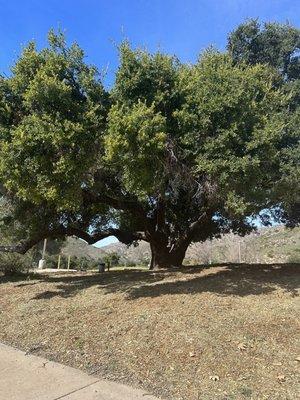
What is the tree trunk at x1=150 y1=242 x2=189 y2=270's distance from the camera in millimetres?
16203

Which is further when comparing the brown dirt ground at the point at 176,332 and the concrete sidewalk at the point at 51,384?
the brown dirt ground at the point at 176,332

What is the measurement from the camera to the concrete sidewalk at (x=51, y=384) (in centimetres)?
532

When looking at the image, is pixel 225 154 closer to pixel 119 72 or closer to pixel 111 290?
pixel 119 72

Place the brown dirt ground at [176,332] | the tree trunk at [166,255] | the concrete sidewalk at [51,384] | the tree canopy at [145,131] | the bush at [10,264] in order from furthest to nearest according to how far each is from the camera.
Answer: the bush at [10,264] → the tree trunk at [166,255] → the tree canopy at [145,131] → the brown dirt ground at [176,332] → the concrete sidewalk at [51,384]

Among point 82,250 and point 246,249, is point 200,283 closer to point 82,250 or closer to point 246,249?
point 246,249

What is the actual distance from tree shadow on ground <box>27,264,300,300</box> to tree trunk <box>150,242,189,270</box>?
252 cm

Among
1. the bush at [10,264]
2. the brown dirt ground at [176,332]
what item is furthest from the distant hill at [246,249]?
the brown dirt ground at [176,332]

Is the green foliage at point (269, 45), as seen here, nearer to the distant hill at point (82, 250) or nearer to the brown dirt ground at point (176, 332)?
the brown dirt ground at point (176, 332)

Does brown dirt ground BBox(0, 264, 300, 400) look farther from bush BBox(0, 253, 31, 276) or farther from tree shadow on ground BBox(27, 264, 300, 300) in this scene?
bush BBox(0, 253, 31, 276)

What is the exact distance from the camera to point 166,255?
53.5 feet

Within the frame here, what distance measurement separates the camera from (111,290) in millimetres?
10852

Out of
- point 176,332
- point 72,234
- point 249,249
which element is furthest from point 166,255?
point 249,249

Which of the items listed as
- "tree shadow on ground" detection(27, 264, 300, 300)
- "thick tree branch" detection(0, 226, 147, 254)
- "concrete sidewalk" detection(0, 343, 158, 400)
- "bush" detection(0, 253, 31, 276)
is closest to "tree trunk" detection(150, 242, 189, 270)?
"thick tree branch" detection(0, 226, 147, 254)

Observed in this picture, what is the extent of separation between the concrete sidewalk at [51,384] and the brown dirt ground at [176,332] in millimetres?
222
